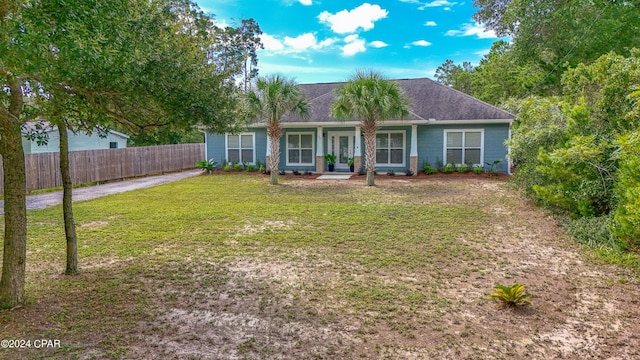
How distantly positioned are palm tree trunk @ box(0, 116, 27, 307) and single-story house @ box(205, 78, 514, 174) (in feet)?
43.0

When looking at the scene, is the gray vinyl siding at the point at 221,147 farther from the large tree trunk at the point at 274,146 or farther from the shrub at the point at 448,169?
the shrub at the point at 448,169

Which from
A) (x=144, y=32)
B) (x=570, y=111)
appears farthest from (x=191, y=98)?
(x=570, y=111)

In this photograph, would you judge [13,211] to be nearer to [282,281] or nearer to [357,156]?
[282,281]

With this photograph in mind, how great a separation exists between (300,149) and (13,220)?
643 inches

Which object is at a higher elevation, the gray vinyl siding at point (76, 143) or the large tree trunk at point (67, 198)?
the gray vinyl siding at point (76, 143)

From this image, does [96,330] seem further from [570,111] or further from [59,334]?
[570,111]

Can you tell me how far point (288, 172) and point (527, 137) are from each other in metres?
12.4

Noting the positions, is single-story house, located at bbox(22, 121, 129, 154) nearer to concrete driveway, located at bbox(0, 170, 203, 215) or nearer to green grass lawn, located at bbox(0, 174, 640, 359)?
concrete driveway, located at bbox(0, 170, 203, 215)

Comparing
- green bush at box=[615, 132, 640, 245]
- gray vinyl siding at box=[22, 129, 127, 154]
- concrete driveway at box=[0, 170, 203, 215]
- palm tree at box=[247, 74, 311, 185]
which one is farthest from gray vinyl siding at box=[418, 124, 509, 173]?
gray vinyl siding at box=[22, 129, 127, 154]

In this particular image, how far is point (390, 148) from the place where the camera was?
19.1 metres

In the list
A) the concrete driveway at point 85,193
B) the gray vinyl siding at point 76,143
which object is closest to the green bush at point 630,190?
the concrete driveway at point 85,193

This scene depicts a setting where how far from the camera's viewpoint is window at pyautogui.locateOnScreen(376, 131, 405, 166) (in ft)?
62.2

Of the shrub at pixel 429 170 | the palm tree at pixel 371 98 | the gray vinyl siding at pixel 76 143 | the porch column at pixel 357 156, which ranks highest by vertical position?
the palm tree at pixel 371 98

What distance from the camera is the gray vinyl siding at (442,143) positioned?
57.8 feet
